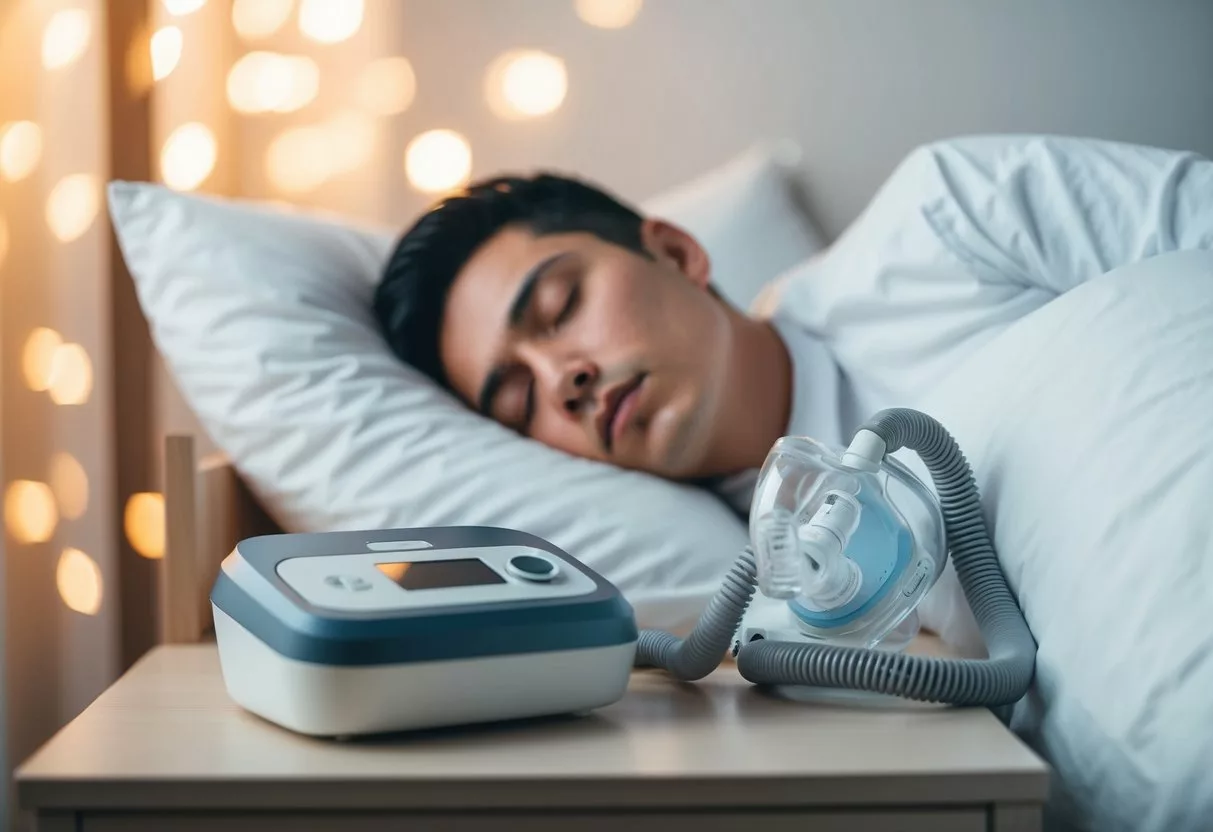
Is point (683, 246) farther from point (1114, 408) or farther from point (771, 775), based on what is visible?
point (771, 775)

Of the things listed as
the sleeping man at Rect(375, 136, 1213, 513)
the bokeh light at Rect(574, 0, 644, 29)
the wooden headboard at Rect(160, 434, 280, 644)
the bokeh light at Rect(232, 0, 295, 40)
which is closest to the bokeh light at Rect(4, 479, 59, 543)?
the wooden headboard at Rect(160, 434, 280, 644)

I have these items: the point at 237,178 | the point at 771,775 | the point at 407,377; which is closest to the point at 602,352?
the point at 407,377

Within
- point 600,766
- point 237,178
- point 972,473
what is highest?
point 237,178

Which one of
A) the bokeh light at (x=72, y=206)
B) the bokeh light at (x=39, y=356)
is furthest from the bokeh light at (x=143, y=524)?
the bokeh light at (x=72, y=206)

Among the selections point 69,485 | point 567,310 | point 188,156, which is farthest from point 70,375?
point 567,310

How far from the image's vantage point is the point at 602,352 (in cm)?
118

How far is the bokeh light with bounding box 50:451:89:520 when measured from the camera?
52.6 inches

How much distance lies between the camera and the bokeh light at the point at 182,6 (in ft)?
4.91

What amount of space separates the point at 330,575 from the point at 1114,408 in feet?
1.69

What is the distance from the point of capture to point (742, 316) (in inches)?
52.4

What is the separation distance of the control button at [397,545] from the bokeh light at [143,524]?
84 cm

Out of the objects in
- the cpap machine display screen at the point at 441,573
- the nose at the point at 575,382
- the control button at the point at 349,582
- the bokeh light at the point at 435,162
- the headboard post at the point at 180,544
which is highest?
the bokeh light at the point at 435,162

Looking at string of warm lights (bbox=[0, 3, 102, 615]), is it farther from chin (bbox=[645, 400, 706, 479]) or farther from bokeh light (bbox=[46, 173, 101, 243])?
chin (bbox=[645, 400, 706, 479])

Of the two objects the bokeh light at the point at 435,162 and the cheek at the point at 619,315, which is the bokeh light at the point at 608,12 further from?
the cheek at the point at 619,315
